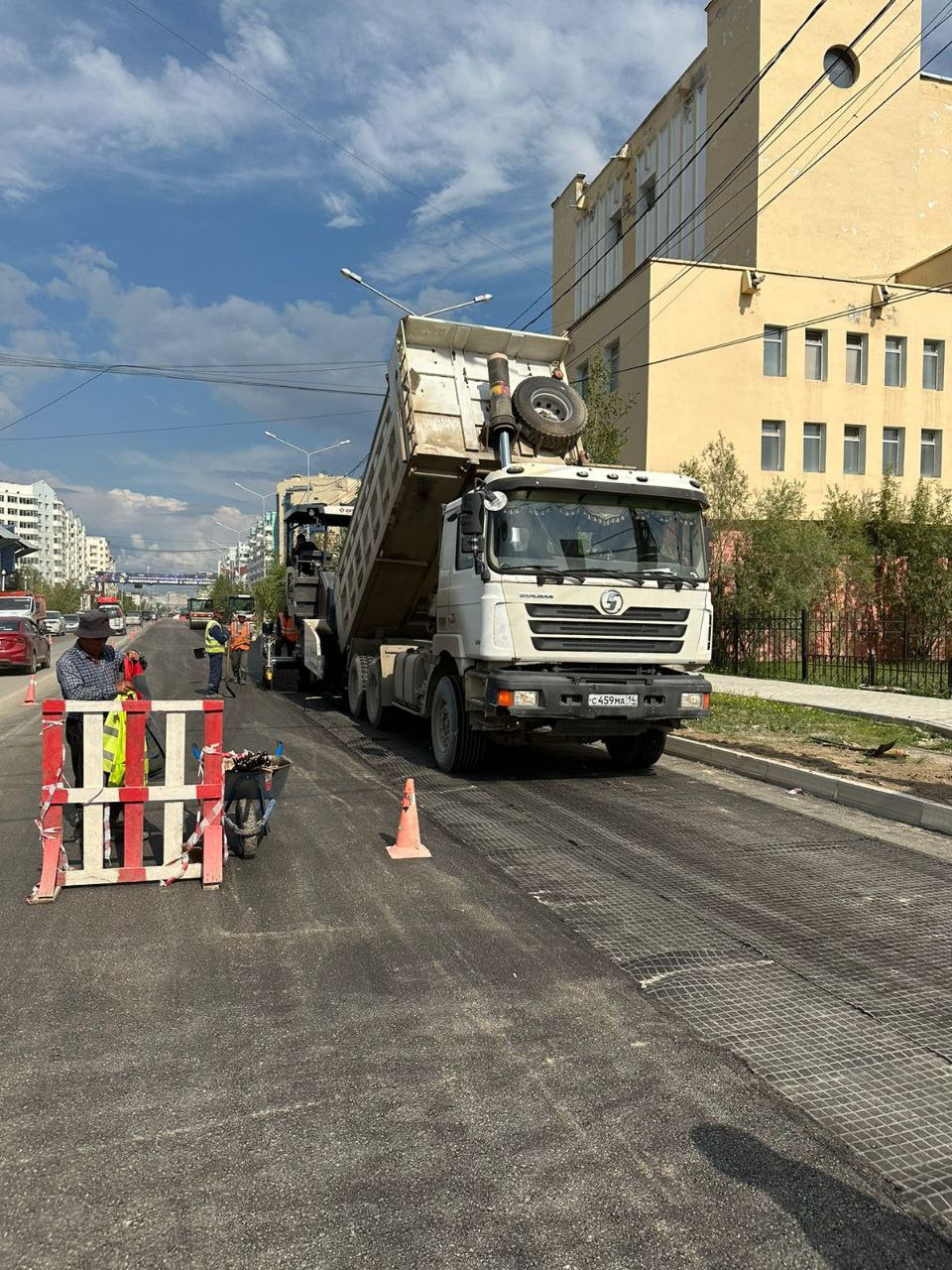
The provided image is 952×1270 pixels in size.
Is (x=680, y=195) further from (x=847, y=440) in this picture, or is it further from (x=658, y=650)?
(x=658, y=650)

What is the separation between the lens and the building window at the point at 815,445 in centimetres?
2931

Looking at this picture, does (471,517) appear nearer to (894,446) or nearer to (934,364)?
(894,446)

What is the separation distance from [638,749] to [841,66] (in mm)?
31216

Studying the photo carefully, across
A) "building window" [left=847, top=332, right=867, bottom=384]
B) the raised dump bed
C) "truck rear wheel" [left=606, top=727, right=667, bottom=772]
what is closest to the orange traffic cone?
"truck rear wheel" [left=606, top=727, right=667, bottom=772]

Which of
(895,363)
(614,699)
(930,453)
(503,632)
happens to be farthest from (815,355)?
(503,632)

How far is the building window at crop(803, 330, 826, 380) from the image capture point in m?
29.2

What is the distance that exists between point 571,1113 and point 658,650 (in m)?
5.71

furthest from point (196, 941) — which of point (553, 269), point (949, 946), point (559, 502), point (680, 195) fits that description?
point (553, 269)

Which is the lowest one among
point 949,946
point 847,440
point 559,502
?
point 949,946

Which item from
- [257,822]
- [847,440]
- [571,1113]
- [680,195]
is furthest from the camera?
[680,195]

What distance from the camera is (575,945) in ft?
14.5

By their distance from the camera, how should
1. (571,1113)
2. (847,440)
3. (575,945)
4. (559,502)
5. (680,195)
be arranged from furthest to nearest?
(680,195) < (847,440) < (559,502) < (575,945) < (571,1113)

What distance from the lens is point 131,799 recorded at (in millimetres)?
5133

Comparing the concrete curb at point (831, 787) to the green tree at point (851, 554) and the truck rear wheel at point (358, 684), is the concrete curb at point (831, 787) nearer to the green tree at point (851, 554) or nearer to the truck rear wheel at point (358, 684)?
the truck rear wheel at point (358, 684)
